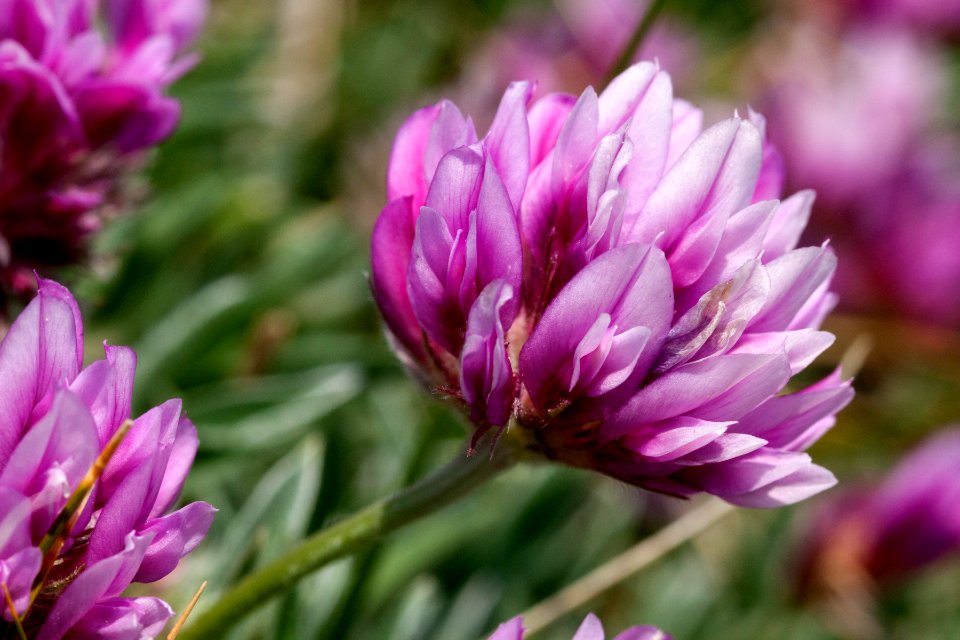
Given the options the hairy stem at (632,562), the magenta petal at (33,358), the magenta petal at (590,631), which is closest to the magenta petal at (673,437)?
the magenta petal at (590,631)

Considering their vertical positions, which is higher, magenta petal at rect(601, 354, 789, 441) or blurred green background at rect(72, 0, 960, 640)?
magenta petal at rect(601, 354, 789, 441)

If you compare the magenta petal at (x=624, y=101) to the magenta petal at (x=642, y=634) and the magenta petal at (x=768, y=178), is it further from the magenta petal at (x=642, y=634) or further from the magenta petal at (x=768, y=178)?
the magenta petal at (x=642, y=634)

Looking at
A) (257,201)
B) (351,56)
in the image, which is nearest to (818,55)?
(351,56)

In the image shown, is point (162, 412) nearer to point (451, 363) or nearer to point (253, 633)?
point (451, 363)

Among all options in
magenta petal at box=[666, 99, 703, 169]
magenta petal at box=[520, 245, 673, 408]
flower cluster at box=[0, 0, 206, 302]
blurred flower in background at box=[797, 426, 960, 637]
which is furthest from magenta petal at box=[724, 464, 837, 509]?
blurred flower in background at box=[797, 426, 960, 637]

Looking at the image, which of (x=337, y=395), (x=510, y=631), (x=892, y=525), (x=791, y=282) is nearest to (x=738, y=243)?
(x=791, y=282)

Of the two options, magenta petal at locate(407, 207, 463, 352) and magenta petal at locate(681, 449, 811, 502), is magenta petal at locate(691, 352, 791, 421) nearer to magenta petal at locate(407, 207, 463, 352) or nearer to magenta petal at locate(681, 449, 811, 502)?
magenta petal at locate(681, 449, 811, 502)
